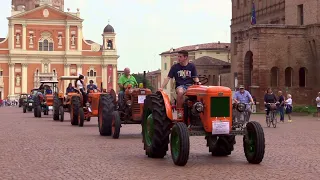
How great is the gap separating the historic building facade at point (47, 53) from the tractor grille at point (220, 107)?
103477 millimetres

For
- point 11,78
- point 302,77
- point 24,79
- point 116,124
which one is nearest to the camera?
point 116,124

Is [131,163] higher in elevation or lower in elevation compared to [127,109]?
lower

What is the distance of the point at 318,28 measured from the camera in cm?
5741

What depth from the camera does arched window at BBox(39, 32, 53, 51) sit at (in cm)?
11806

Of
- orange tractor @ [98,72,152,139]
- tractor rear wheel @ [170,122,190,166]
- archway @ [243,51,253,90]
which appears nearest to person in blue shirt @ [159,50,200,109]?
tractor rear wheel @ [170,122,190,166]

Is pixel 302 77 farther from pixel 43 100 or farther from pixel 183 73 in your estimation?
pixel 183 73

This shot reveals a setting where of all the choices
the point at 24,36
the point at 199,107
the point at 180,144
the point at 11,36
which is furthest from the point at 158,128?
the point at 11,36

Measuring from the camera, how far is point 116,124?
19.9m

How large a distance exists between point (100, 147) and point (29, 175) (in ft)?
17.9

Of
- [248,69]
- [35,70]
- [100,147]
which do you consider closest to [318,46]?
[248,69]

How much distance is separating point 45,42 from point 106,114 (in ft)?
325

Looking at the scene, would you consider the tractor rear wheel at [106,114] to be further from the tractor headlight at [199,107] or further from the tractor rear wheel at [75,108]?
the tractor headlight at [199,107]

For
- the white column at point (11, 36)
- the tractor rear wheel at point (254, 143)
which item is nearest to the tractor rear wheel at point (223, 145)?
the tractor rear wheel at point (254, 143)

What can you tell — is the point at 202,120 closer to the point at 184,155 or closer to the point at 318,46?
the point at 184,155
